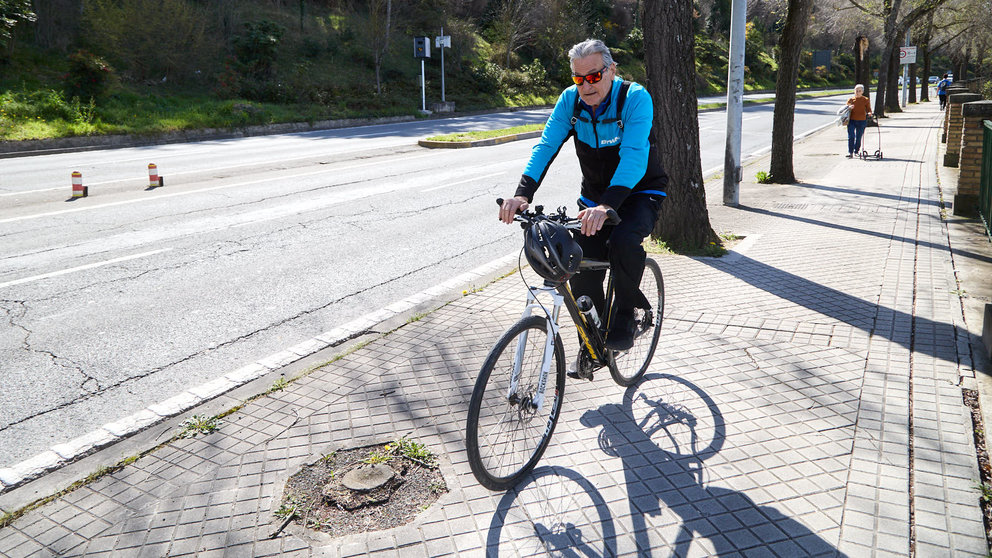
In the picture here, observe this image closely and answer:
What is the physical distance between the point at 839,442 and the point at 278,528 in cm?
280

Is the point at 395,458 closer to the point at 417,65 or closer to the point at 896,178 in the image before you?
the point at 896,178

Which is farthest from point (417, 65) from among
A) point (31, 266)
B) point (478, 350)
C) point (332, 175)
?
point (478, 350)

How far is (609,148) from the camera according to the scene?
3947mm

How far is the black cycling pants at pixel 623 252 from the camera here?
3822mm

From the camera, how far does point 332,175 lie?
46.3 feet

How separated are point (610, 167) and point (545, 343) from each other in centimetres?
113

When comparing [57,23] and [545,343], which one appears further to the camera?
[57,23]

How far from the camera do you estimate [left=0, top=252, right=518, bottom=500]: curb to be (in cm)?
371

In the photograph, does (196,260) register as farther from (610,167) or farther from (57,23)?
(57,23)

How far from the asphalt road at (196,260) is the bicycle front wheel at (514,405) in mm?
2419

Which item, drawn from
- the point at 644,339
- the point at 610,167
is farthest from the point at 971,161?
the point at 610,167

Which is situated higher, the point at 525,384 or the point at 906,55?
the point at 906,55

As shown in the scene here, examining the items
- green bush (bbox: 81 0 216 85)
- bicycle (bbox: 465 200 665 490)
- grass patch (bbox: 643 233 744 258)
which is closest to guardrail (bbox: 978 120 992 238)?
grass patch (bbox: 643 233 744 258)

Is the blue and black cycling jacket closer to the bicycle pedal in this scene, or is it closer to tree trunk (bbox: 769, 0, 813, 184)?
the bicycle pedal
